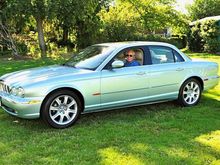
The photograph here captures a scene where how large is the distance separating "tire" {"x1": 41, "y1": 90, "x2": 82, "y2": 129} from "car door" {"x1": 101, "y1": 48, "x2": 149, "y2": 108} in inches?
21.1

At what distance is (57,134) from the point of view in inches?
230

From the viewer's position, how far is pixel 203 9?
46312 mm

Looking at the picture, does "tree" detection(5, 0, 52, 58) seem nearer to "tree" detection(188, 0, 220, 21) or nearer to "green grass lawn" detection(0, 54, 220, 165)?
"green grass lawn" detection(0, 54, 220, 165)

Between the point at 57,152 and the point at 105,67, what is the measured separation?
214 centimetres

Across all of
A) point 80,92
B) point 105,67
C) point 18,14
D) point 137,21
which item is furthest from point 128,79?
point 137,21

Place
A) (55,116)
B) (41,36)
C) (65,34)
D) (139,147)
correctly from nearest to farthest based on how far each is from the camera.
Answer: (139,147) < (55,116) < (41,36) < (65,34)

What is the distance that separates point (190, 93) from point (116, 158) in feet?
11.5

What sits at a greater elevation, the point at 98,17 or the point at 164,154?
the point at 98,17

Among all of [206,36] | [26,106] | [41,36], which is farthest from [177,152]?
[206,36]

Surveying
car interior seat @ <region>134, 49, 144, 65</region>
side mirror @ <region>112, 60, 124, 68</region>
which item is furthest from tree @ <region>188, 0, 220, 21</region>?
side mirror @ <region>112, 60, 124, 68</region>

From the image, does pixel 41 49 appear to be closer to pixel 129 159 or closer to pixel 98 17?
pixel 98 17

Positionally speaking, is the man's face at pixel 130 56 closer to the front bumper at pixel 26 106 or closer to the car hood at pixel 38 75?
the car hood at pixel 38 75

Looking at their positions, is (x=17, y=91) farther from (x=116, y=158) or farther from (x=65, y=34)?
(x=65, y=34)

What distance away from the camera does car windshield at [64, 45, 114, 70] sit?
677 cm
